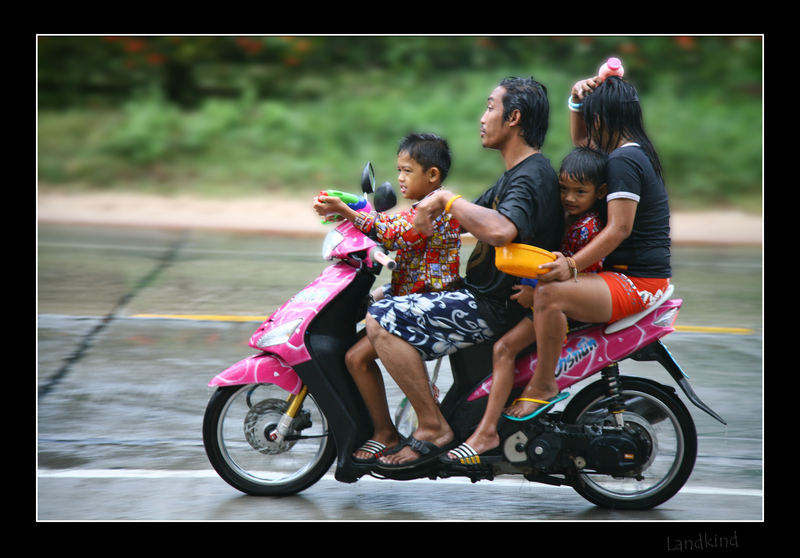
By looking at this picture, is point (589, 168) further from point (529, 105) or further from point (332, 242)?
→ point (332, 242)

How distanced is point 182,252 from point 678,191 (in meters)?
7.08

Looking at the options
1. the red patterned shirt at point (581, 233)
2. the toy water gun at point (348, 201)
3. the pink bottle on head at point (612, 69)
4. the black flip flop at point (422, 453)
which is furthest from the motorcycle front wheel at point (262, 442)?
the pink bottle on head at point (612, 69)

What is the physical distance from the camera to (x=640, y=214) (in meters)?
3.84

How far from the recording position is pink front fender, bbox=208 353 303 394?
4.02 metres

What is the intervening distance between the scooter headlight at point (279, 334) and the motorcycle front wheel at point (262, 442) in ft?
0.75

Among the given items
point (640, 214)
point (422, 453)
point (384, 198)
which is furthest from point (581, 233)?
point (422, 453)

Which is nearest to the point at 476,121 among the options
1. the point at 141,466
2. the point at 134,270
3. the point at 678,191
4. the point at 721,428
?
the point at 678,191

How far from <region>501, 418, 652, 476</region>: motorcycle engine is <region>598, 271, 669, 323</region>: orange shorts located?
0.49 metres

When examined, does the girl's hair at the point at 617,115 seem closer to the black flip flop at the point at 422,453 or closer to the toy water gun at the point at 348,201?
the toy water gun at the point at 348,201

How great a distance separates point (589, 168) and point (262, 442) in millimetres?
1800

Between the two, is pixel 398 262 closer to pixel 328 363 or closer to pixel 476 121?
pixel 328 363

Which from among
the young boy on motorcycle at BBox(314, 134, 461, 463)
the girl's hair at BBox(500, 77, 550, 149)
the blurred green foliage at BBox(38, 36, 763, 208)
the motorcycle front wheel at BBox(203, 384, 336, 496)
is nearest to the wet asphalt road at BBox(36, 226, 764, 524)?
the motorcycle front wheel at BBox(203, 384, 336, 496)

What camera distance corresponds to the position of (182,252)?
10219 millimetres

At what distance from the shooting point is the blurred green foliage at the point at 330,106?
1371 cm
